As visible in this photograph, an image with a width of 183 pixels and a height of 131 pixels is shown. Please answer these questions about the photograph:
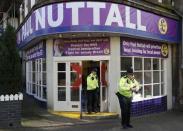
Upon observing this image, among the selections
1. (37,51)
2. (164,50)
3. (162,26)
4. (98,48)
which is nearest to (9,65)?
(98,48)

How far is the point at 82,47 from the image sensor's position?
17.9 meters

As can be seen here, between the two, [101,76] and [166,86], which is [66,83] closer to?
[101,76]

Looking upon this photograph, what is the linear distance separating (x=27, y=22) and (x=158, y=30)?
636 cm

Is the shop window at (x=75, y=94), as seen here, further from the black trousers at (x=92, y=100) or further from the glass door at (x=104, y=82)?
the glass door at (x=104, y=82)

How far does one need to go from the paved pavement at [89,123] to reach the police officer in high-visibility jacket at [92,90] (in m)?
1.06

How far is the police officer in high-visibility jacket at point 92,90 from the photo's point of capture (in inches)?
691

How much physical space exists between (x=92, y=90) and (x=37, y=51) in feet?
15.6

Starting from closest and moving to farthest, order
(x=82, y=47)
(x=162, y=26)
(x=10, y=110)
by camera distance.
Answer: (x=10, y=110) < (x=82, y=47) < (x=162, y=26)

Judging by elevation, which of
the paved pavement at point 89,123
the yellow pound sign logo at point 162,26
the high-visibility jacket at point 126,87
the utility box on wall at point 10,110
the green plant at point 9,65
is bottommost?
the paved pavement at point 89,123

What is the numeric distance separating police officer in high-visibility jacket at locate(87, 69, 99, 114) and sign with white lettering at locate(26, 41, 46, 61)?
285 cm

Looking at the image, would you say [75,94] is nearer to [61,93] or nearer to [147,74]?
[61,93]

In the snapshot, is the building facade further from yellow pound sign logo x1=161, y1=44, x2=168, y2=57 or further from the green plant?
the green plant

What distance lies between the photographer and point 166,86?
70.0 feet

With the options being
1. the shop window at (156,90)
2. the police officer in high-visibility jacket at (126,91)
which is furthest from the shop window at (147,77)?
the police officer in high-visibility jacket at (126,91)
